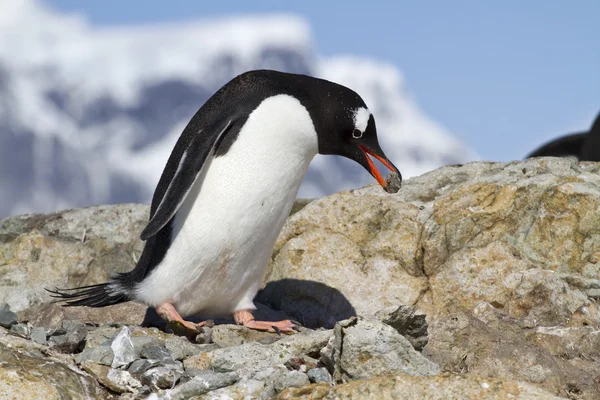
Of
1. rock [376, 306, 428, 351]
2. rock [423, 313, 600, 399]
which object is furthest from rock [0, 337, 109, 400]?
rock [423, 313, 600, 399]

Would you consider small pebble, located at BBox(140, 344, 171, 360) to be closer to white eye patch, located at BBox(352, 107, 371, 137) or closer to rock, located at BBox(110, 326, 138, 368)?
rock, located at BBox(110, 326, 138, 368)

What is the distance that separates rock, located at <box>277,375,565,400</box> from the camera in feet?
12.3

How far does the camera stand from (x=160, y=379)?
436cm

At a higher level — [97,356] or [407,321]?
[407,321]

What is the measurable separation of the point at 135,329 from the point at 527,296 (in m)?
2.65

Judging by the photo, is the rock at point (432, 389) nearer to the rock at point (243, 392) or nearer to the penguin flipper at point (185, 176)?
the rock at point (243, 392)

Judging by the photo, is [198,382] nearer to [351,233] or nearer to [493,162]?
[351,233]

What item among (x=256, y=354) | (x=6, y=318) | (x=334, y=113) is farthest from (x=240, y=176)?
(x=6, y=318)

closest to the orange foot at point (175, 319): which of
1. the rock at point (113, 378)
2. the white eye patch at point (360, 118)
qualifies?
the rock at point (113, 378)

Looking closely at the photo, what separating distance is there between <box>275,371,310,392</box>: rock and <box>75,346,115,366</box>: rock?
3.15 feet

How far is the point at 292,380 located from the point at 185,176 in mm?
1864

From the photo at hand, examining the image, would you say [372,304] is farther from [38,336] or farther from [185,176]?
[38,336]

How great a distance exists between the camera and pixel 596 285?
6.33 m

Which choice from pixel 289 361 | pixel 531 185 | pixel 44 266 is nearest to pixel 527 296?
pixel 531 185
